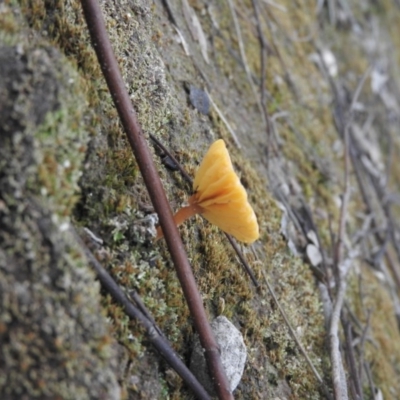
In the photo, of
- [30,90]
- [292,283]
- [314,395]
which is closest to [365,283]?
[292,283]

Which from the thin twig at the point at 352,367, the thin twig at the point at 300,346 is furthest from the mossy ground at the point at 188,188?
the thin twig at the point at 352,367

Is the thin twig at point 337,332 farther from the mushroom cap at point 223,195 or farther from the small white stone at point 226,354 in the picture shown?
the mushroom cap at point 223,195

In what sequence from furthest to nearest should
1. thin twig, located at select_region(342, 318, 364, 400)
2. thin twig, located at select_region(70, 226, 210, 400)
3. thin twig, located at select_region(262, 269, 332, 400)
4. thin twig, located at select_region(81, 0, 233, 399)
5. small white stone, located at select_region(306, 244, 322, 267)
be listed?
1. small white stone, located at select_region(306, 244, 322, 267)
2. thin twig, located at select_region(342, 318, 364, 400)
3. thin twig, located at select_region(262, 269, 332, 400)
4. thin twig, located at select_region(81, 0, 233, 399)
5. thin twig, located at select_region(70, 226, 210, 400)

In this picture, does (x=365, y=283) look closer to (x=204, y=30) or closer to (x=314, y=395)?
(x=314, y=395)

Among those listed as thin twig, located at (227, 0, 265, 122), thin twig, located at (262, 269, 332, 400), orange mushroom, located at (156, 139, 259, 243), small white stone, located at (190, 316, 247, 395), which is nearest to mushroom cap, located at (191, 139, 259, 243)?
orange mushroom, located at (156, 139, 259, 243)

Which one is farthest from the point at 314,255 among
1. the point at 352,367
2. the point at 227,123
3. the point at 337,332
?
the point at 227,123

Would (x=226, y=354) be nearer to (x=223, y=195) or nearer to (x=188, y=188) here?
(x=223, y=195)

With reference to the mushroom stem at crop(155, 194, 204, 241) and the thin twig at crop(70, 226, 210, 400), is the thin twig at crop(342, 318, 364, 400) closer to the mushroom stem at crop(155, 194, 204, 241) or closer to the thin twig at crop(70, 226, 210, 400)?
the thin twig at crop(70, 226, 210, 400)
